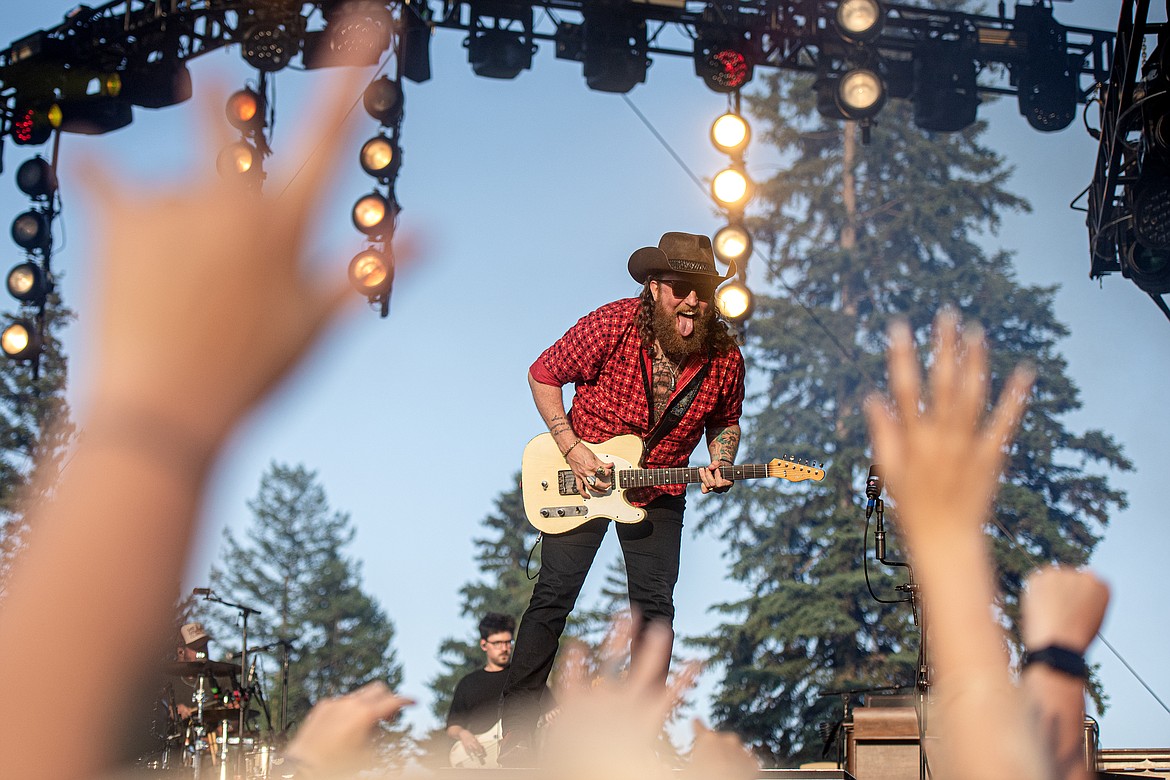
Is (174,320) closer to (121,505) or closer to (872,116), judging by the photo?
(121,505)

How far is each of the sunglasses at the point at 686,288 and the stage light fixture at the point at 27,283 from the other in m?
9.00

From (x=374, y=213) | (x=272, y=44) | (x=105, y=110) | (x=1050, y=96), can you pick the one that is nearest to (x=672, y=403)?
(x=374, y=213)

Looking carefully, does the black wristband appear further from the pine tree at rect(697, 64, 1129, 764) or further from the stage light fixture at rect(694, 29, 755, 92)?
the pine tree at rect(697, 64, 1129, 764)

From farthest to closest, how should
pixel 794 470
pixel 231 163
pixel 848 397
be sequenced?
pixel 848 397, pixel 794 470, pixel 231 163

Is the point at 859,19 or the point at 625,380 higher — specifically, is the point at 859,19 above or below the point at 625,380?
above

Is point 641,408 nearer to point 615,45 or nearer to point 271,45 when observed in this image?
point 615,45

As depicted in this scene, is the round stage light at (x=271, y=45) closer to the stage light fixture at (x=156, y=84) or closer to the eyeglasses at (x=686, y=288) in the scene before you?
the stage light fixture at (x=156, y=84)

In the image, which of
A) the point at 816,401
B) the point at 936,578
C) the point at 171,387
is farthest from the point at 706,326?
the point at 816,401

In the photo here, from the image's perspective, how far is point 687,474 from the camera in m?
5.03

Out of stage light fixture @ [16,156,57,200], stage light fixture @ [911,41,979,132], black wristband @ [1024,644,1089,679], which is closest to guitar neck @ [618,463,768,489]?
black wristband @ [1024,644,1089,679]

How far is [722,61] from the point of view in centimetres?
1011

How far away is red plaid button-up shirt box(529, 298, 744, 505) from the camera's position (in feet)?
16.8

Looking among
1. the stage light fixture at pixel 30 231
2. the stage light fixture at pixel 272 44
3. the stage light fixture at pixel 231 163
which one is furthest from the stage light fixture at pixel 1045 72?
the stage light fixture at pixel 231 163

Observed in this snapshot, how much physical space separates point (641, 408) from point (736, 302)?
16.2 ft
